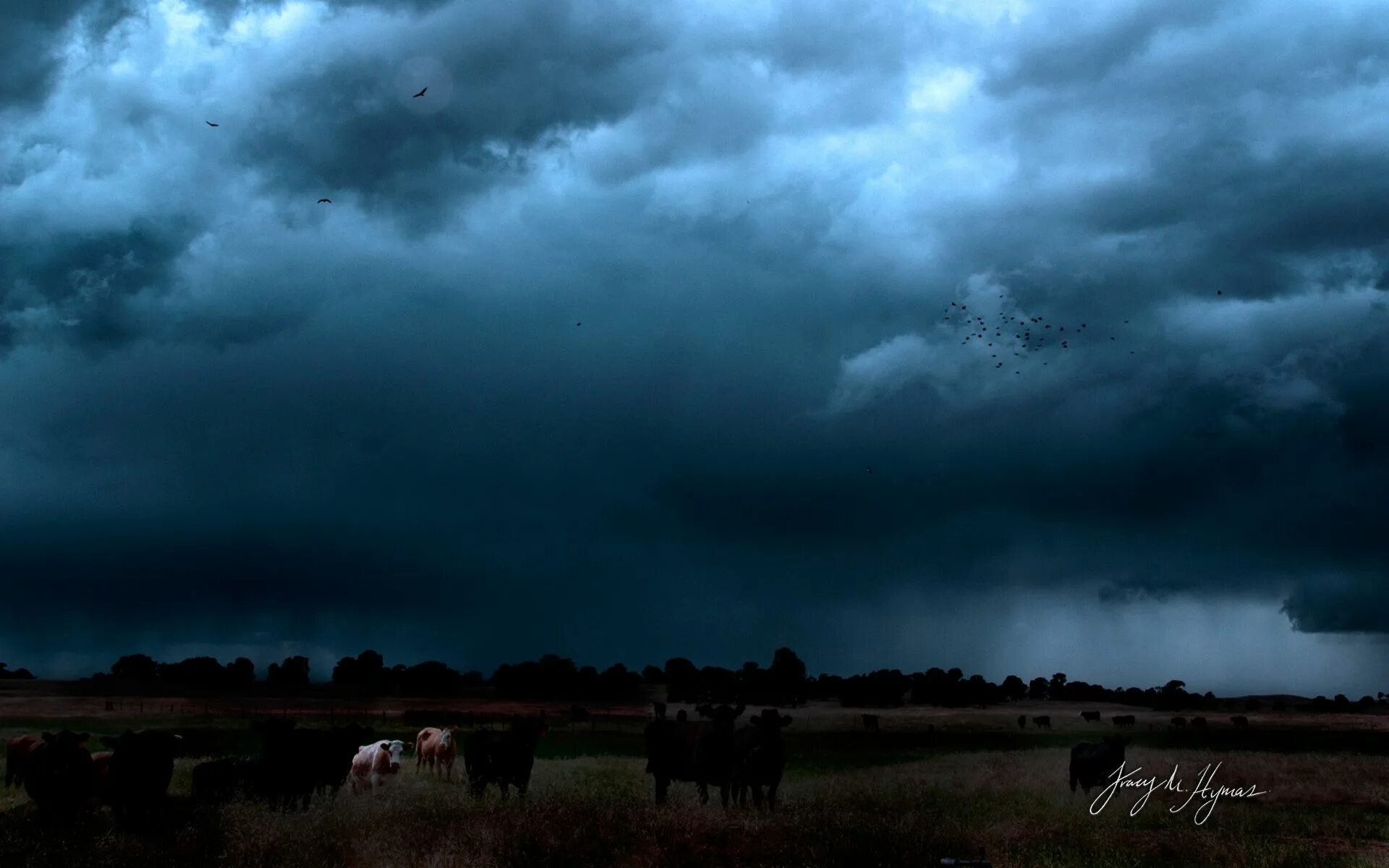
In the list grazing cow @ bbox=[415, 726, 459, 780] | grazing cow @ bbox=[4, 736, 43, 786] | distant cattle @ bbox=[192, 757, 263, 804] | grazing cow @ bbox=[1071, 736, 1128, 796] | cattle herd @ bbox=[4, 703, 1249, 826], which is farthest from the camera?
grazing cow @ bbox=[415, 726, 459, 780]

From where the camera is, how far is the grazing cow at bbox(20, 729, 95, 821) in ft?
77.7

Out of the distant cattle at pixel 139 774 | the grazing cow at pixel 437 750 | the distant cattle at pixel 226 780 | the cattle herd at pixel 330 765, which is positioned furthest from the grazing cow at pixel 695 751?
the distant cattle at pixel 139 774

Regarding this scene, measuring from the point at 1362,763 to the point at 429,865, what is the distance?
40756mm

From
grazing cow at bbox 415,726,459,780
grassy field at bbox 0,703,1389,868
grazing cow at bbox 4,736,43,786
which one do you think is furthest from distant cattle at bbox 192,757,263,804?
grazing cow at bbox 415,726,459,780

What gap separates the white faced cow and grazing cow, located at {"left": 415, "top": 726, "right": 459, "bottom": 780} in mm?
2562

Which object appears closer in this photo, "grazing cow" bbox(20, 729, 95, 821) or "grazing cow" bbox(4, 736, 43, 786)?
"grazing cow" bbox(20, 729, 95, 821)

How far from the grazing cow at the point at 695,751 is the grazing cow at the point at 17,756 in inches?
709

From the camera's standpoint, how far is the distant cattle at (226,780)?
25.4 meters

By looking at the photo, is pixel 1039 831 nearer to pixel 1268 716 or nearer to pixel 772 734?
pixel 772 734

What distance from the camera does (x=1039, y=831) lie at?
76.4ft

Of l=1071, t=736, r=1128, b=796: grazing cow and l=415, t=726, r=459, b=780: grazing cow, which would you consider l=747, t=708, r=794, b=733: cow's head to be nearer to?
l=1071, t=736, r=1128, b=796: grazing cow
